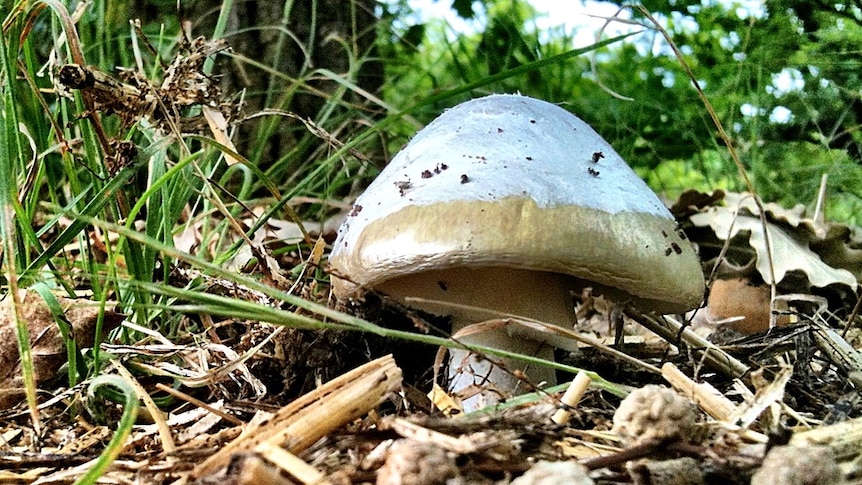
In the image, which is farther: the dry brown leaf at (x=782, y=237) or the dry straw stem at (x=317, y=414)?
the dry brown leaf at (x=782, y=237)

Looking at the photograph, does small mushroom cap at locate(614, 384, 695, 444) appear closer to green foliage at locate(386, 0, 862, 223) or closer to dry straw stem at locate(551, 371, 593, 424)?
dry straw stem at locate(551, 371, 593, 424)

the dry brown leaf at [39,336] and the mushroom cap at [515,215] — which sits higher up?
the mushroom cap at [515,215]

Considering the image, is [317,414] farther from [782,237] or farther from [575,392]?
[782,237]

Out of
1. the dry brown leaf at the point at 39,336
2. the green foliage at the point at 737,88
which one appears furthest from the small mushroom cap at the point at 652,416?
the green foliage at the point at 737,88

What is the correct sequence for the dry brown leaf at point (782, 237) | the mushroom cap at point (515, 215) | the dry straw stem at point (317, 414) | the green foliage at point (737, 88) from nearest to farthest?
the dry straw stem at point (317, 414)
the mushroom cap at point (515, 215)
the dry brown leaf at point (782, 237)
the green foliage at point (737, 88)

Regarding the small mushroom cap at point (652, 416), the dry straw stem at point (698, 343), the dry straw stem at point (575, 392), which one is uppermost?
the small mushroom cap at point (652, 416)

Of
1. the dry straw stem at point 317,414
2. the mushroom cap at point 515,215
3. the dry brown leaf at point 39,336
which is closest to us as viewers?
the dry straw stem at point 317,414

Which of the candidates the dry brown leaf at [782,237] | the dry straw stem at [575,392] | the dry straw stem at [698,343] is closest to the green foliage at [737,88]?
the dry brown leaf at [782,237]

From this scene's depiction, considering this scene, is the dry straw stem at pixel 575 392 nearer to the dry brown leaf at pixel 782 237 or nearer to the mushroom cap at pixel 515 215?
the mushroom cap at pixel 515 215
